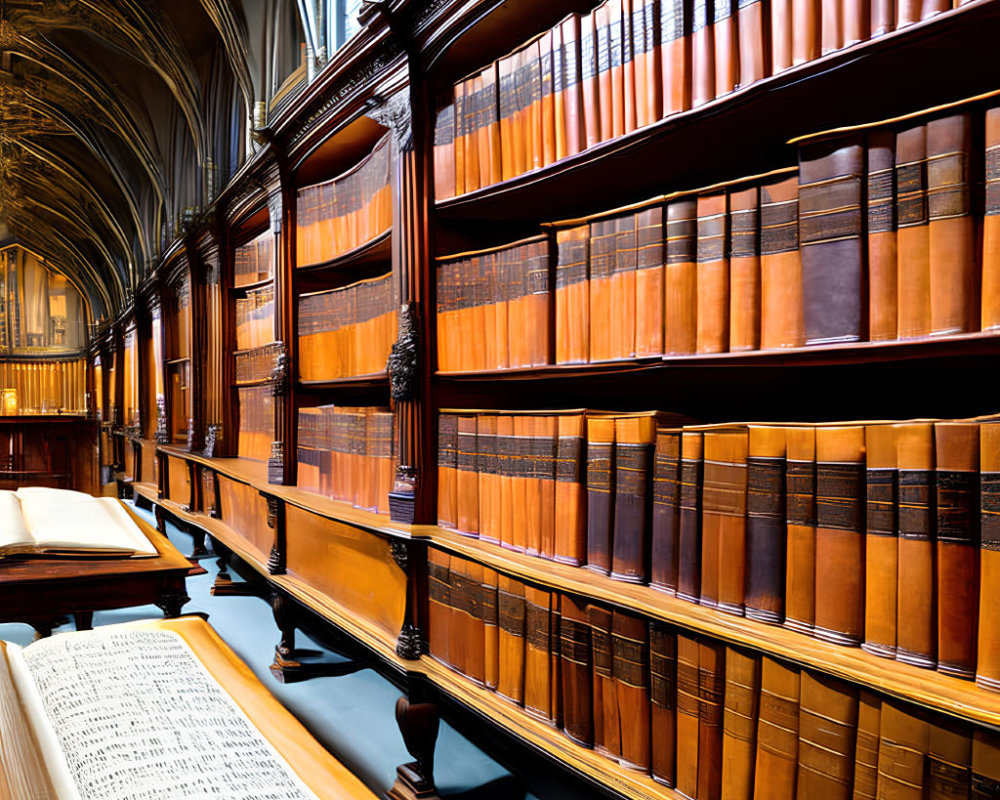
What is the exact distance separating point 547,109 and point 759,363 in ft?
3.18

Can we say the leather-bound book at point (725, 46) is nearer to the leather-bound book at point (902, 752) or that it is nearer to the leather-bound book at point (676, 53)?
the leather-bound book at point (676, 53)

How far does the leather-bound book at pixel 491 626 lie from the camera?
2.03 metres

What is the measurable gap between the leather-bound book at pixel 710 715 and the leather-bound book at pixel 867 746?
A: 28 centimetres

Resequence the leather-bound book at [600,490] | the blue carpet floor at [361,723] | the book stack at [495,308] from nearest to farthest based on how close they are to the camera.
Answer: the leather-bound book at [600,490] → the book stack at [495,308] → the blue carpet floor at [361,723]

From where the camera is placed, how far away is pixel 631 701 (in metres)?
1.62

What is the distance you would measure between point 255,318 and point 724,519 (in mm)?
4257

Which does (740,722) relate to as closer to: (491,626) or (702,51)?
(491,626)

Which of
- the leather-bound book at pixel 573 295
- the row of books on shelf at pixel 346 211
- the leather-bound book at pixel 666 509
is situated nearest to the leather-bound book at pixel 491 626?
the leather-bound book at pixel 666 509

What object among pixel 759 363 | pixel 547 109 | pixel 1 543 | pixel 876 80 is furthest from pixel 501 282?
pixel 1 543

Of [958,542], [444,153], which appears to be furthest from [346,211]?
[958,542]

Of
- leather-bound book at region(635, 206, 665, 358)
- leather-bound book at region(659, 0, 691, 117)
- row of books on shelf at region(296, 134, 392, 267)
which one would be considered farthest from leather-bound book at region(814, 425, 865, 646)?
row of books on shelf at region(296, 134, 392, 267)

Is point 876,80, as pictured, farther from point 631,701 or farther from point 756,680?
point 631,701

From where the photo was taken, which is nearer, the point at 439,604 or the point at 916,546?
the point at 916,546

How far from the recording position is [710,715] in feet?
4.75
